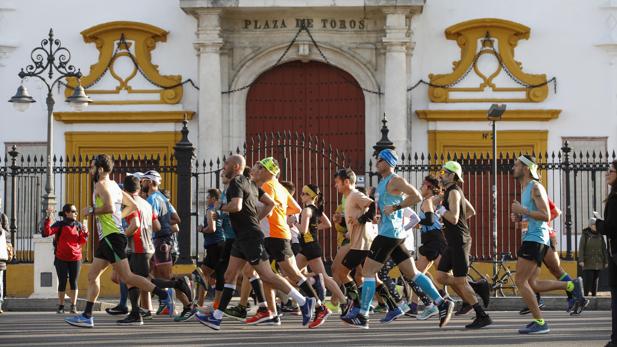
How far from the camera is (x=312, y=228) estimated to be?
809 inches

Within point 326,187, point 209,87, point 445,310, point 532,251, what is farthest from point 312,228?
point 209,87

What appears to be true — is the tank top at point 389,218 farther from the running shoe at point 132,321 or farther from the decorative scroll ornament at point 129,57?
the decorative scroll ornament at point 129,57

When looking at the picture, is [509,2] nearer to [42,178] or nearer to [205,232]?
[42,178]

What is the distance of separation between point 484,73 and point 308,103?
143 inches

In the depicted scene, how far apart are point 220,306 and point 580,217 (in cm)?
1412

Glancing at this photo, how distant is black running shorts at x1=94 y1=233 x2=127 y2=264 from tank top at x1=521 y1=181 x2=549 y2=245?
15.0 feet

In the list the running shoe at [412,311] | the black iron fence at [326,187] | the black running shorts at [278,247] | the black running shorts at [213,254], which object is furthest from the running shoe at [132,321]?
the black iron fence at [326,187]

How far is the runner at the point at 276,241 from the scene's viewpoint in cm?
1711

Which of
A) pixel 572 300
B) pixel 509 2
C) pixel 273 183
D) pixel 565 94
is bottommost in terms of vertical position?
pixel 572 300

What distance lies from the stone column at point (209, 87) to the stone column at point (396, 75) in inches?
132

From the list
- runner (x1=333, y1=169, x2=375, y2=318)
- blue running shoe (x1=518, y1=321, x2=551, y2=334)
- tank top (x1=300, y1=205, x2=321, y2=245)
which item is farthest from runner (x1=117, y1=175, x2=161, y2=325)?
blue running shoe (x1=518, y1=321, x2=551, y2=334)

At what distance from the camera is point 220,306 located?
1662 cm

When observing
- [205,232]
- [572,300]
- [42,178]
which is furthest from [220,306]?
[42,178]

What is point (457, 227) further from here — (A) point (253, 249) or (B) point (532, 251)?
(A) point (253, 249)
